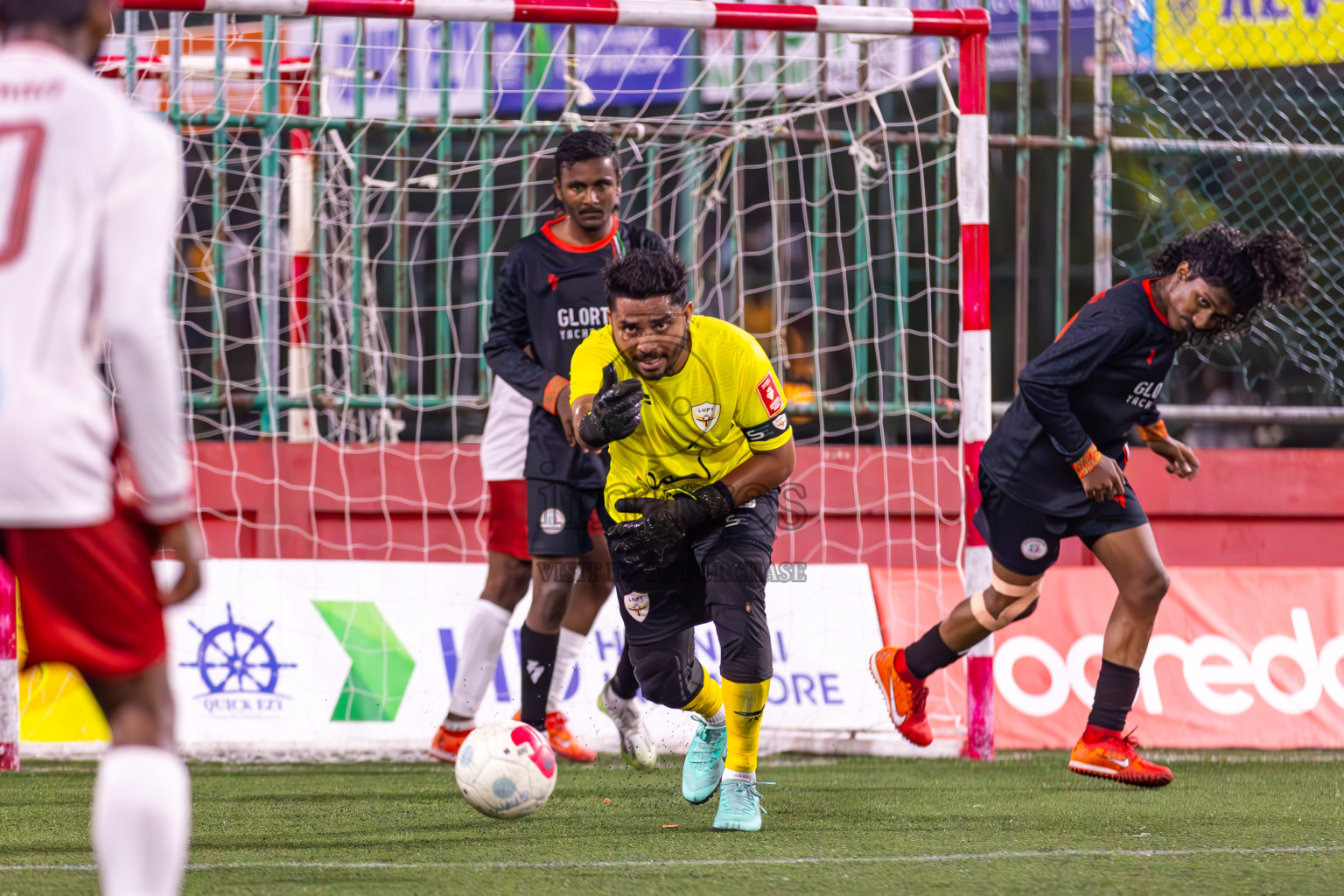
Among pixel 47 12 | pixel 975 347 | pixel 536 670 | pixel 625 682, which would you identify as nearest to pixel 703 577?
pixel 625 682

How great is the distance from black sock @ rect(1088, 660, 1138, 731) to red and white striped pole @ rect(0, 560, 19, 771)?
3708 millimetres

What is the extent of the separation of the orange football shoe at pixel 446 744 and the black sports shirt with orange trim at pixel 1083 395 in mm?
2196

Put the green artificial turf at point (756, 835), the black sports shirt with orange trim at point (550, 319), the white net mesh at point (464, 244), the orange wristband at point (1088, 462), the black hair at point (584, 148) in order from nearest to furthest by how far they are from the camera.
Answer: the green artificial turf at point (756, 835)
the orange wristband at point (1088, 462)
the black hair at point (584, 148)
the black sports shirt with orange trim at point (550, 319)
the white net mesh at point (464, 244)

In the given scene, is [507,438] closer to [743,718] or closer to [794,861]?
[743,718]

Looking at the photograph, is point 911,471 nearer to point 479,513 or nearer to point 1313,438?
point 479,513

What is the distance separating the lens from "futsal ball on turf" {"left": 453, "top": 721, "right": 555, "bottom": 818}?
401 cm

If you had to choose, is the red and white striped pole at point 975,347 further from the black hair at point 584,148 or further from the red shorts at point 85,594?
the red shorts at point 85,594

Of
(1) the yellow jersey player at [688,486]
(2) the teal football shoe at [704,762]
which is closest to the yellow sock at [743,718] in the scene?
(1) the yellow jersey player at [688,486]

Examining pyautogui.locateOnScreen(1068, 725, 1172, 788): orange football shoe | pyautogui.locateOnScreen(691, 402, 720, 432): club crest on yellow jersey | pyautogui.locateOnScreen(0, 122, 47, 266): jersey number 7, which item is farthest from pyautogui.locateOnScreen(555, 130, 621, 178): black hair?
pyautogui.locateOnScreen(0, 122, 47, 266): jersey number 7

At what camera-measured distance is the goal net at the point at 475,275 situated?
21.5ft

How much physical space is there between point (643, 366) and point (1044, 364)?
4.82ft

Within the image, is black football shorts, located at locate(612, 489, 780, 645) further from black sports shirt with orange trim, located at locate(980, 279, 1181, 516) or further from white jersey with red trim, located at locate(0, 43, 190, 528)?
white jersey with red trim, located at locate(0, 43, 190, 528)

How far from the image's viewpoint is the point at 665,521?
13.5ft

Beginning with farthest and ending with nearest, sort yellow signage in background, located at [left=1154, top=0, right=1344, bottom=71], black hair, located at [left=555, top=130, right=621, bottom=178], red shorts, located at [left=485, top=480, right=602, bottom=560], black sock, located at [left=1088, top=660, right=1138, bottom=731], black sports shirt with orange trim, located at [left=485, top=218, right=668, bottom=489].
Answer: yellow signage in background, located at [left=1154, top=0, right=1344, bottom=71], red shorts, located at [left=485, top=480, right=602, bottom=560], black sports shirt with orange trim, located at [left=485, top=218, right=668, bottom=489], black hair, located at [left=555, top=130, right=621, bottom=178], black sock, located at [left=1088, top=660, right=1138, bottom=731]
